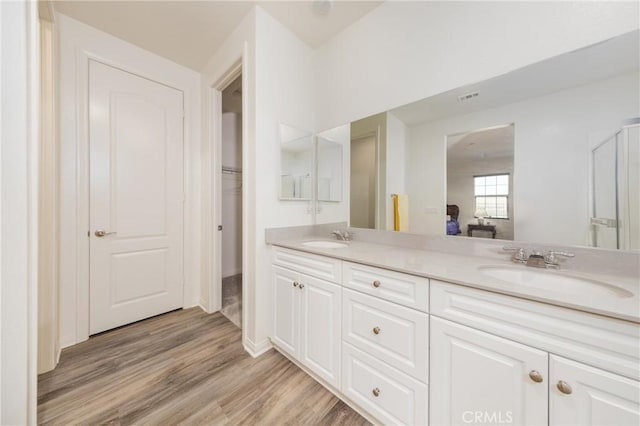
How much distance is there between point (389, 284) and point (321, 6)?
6.52 feet

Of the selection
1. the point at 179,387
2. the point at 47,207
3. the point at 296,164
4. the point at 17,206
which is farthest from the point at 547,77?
the point at 47,207

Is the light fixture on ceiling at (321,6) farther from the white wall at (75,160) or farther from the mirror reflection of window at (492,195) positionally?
the white wall at (75,160)

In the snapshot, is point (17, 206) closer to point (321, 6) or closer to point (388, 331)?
point (388, 331)

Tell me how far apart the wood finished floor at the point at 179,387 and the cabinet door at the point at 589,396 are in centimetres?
86

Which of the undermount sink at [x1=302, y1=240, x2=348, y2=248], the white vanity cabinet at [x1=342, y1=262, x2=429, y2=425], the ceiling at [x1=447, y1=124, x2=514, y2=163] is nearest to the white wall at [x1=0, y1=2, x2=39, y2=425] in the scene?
the white vanity cabinet at [x1=342, y1=262, x2=429, y2=425]

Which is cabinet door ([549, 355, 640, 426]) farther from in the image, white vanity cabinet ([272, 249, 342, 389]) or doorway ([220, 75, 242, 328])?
doorway ([220, 75, 242, 328])

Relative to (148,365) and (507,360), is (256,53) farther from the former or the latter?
(148,365)

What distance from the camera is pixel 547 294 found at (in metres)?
0.71

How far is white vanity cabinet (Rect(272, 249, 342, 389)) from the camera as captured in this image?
4.23 feet

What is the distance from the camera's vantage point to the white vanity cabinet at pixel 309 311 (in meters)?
1.29

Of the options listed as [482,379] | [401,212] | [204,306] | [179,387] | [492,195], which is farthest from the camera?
[204,306]

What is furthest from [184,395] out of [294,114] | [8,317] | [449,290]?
[294,114]

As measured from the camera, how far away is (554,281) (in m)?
0.98

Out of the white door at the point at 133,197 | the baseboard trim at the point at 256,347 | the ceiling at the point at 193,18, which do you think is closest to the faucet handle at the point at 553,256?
the baseboard trim at the point at 256,347
